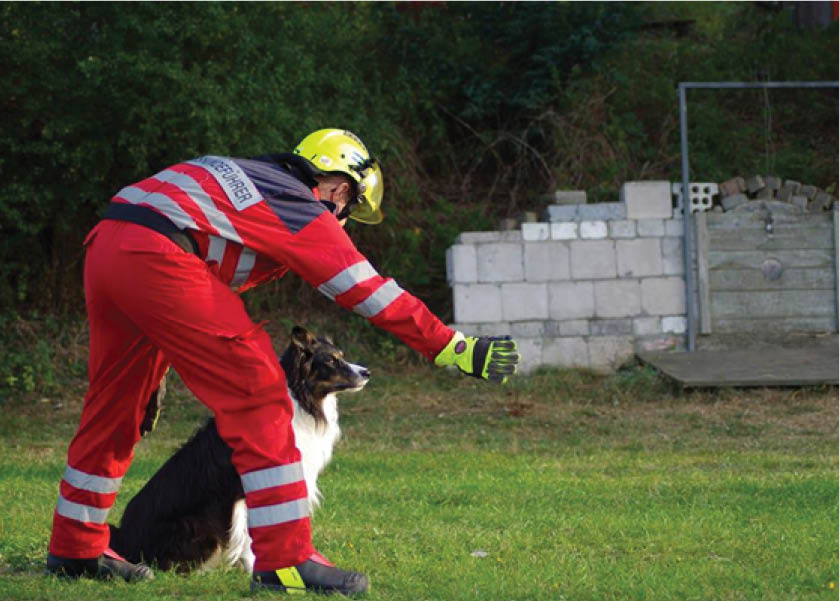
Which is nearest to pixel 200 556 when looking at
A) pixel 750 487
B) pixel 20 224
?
pixel 750 487

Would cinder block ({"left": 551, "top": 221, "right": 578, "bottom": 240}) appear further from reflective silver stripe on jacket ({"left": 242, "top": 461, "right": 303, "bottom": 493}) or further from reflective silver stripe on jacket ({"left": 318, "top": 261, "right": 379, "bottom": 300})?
reflective silver stripe on jacket ({"left": 242, "top": 461, "right": 303, "bottom": 493})

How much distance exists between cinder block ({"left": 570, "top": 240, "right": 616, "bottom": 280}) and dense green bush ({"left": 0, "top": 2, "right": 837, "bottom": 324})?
2.83 ft

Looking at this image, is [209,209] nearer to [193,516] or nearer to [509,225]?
[193,516]

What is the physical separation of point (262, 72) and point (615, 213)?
4407mm

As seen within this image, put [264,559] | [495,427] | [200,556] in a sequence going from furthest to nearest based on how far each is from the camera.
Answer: [495,427] < [200,556] < [264,559]

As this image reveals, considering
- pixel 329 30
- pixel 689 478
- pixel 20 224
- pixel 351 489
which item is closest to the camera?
pixel 351 489

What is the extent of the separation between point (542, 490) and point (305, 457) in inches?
118

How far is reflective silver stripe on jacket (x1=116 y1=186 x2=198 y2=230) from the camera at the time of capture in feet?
16.3

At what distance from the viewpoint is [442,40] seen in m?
18.0

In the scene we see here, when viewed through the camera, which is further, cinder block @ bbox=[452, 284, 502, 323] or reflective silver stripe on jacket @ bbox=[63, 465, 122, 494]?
cinder block @ bbox=[452, 284, 502, 323]

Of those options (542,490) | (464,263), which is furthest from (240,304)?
(464,263)

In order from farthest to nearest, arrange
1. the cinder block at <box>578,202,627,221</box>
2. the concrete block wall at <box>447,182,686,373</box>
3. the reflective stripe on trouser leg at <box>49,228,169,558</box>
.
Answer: the cinder block at <box>578,202,627,221</box>
the concrete block wall at <box>447,182,686,373</box>
the reflective stripe on trouser leg at <box>49,228,169,558</box>

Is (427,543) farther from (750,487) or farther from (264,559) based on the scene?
(750,487)

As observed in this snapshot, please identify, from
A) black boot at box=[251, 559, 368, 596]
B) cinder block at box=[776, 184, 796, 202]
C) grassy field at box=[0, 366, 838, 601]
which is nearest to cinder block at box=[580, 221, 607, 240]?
grassy field at box=[0, 366, 838, 601]
